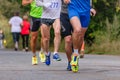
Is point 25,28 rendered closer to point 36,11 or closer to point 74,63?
point 36,11

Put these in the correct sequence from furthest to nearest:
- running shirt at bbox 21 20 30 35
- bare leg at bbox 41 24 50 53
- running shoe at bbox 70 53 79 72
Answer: running shirt at bbox 21 20 30 35
bare leg at bbox 41 24 50 53
running shoe at bbox 70 53 79 72

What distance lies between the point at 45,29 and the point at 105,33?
1018 centimetres

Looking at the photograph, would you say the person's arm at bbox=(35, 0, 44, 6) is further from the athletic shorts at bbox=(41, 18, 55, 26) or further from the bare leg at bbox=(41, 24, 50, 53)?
the bare leg at bbox=(41, 24, 50, 53)

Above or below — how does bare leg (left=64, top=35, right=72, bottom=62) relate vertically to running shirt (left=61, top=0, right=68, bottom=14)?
below

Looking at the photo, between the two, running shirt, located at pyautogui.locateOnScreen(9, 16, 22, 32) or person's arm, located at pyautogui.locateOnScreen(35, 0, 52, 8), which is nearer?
person's arm, located at pyautogui.locateOnScreen(35, 0, 52, 8)

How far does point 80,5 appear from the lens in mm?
9766

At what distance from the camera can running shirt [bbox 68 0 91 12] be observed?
9711 mm

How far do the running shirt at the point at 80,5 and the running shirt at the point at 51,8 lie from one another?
133 centimetres

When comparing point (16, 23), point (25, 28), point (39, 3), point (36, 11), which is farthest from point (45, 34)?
point (16, 23)

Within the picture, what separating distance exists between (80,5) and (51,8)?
144cm

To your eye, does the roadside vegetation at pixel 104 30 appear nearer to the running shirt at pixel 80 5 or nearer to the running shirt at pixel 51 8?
the running shirt at pixel 51 8

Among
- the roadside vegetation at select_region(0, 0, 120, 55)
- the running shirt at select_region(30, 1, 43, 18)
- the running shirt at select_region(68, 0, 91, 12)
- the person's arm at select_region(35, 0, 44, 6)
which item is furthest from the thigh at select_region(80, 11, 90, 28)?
the roadside vegetation at select_region(0, 0, 120, 55)

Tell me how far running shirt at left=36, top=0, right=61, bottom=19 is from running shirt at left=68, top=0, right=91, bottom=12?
4.36 feet

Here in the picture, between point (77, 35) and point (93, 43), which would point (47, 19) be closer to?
point (77, 35)
